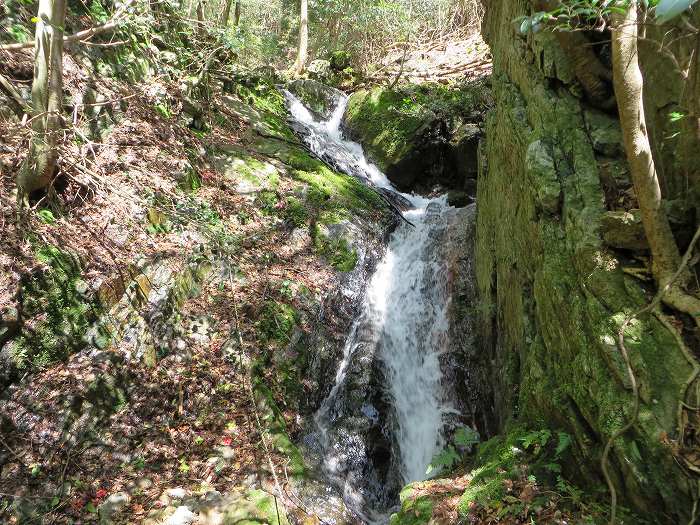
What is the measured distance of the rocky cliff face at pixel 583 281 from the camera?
2.81 m

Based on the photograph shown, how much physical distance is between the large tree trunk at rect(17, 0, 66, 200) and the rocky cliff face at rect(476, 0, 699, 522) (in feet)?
17.0

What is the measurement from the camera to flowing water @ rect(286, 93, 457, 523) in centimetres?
560

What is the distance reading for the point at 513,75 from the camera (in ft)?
19.8

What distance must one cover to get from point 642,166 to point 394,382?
462 centimetres

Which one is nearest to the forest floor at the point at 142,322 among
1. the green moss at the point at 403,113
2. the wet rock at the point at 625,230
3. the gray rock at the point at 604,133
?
the wet rock at the point at 625,230

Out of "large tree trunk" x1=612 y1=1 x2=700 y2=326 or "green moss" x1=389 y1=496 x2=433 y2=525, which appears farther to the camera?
"green moss" x1=389 y1=496 x2=433 y2=525

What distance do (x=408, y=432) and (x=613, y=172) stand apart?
4221 millimetres

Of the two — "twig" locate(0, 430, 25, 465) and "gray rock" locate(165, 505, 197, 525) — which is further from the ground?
"twig" locate(0, 430, 25, 465)

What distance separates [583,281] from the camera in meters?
3.56

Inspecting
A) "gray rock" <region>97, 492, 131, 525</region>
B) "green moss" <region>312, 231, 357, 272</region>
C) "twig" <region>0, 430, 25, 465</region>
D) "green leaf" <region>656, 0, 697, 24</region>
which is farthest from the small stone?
"green leaf" <region>656, 0, 697, 24</region>

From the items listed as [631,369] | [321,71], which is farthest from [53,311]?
[321,71]

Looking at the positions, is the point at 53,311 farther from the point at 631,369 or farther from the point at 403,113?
the point at 403,113

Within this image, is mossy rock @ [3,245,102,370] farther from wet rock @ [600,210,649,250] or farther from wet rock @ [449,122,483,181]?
wet rock @ [449,122,483,181]

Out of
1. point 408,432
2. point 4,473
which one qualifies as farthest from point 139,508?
point 408,432
